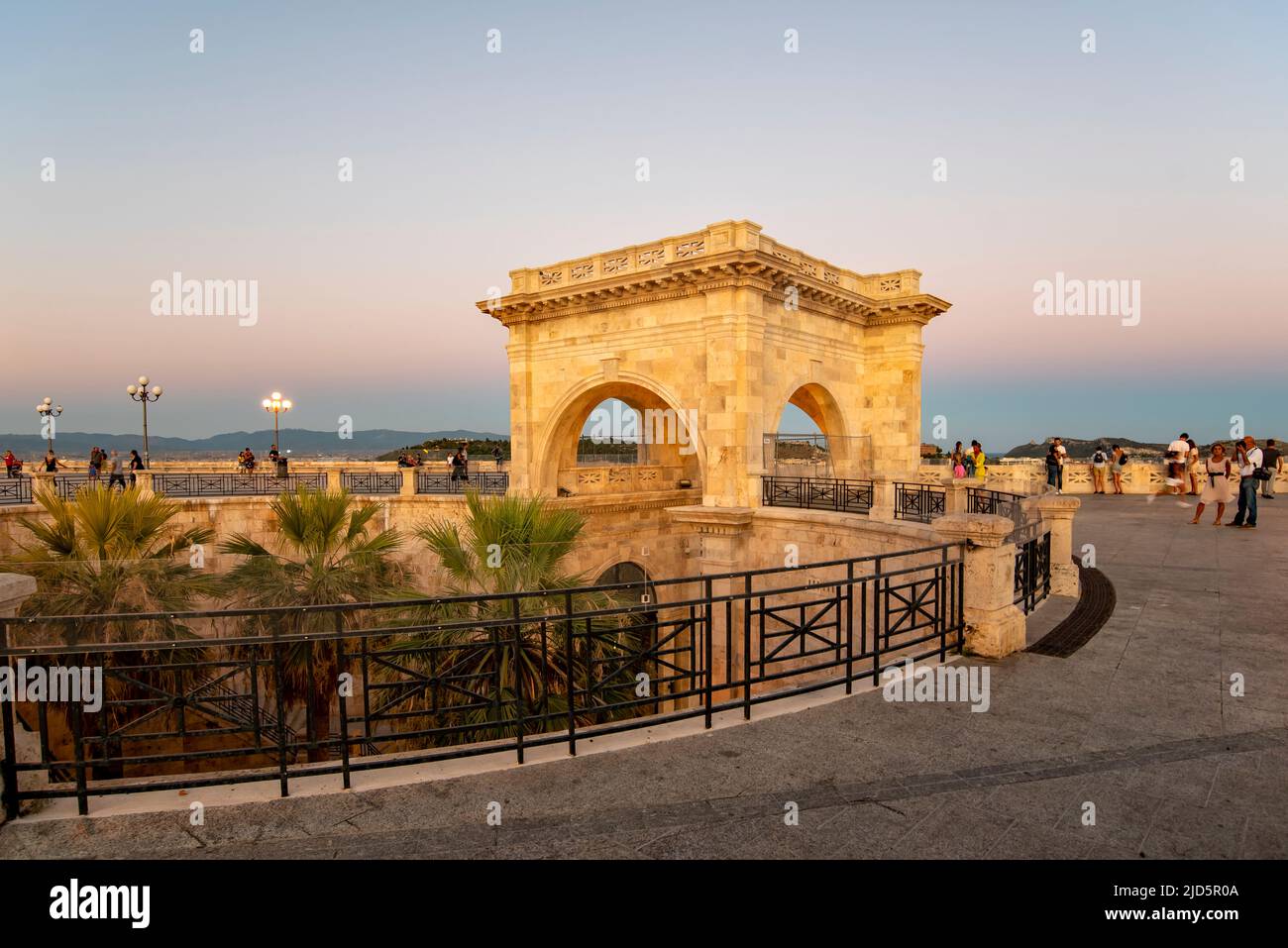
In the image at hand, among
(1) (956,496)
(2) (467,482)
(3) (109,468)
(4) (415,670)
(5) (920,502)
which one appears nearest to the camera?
(4) (415,670)

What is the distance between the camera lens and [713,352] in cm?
1602

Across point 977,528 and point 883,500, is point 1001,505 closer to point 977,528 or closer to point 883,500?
point 883,500

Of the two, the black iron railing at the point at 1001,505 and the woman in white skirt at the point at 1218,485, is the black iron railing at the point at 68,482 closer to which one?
the black iron railing at the point at 1001,505

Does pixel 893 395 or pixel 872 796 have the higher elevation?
pixel 893 395

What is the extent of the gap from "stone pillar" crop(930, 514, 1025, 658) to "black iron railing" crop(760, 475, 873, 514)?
8005 millimetres

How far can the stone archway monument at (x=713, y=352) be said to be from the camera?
52.1 ft

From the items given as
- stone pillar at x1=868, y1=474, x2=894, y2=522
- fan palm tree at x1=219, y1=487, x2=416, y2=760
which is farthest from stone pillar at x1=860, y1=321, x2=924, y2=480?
fan palm tree at x1=219, y1=487, x2=416, y2=760

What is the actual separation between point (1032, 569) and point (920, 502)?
582 cm

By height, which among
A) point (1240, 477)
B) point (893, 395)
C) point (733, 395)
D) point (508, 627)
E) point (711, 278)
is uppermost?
point (711, 278)

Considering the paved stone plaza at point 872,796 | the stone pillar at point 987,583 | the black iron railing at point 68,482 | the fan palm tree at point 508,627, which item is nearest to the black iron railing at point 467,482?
the black iron railing at point 68,482

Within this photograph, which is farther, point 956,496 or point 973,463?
point 973,463

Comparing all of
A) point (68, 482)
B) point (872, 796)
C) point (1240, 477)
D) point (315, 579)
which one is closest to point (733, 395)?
point (315, 579)

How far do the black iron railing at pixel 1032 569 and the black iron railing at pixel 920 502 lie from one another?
4055mm

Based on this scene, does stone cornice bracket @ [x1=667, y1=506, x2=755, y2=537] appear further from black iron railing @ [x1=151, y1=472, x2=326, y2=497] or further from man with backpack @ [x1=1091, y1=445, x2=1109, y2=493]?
man with backpack @ [x1=1091, y1=445, x2=1109, y2=493]
